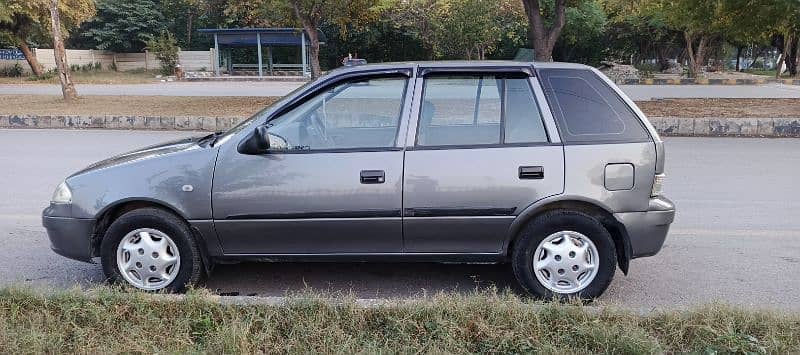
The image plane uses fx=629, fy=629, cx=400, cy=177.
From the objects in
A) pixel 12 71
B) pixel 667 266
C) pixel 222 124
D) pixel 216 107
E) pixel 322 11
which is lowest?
pixel 667 266

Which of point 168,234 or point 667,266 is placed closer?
point 168,234

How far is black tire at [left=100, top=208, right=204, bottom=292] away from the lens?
4.05 m

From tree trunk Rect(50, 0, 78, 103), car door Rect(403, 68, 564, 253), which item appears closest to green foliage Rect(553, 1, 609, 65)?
tree trunk Rect(50, 0, 78, 103)

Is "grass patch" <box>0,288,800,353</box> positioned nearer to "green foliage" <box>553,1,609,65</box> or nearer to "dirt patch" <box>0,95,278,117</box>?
"dirt patch" <box>0,95,278,117</box>

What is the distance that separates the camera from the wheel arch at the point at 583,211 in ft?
13.1

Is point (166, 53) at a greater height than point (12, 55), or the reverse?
point (166, 53)

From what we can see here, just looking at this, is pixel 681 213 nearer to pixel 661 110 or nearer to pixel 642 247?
pixel 642 247

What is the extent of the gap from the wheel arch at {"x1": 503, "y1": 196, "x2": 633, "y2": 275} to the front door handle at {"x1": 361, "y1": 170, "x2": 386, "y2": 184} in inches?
34.8

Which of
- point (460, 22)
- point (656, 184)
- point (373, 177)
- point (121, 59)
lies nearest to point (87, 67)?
point (121, 59)

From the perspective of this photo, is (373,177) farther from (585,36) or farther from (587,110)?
(585,36)

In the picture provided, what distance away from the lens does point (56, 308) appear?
359 centimetres

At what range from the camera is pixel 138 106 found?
1714 cm

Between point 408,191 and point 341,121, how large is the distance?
0.80m

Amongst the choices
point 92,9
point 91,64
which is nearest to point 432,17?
point 92,9
